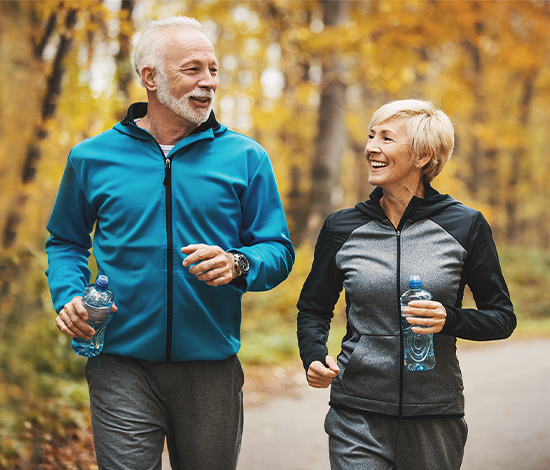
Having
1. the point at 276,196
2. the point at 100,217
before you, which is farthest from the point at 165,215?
the point at 276,196

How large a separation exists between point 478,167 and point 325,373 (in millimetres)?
25314

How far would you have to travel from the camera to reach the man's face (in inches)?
112

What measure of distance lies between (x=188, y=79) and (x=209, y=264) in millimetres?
919

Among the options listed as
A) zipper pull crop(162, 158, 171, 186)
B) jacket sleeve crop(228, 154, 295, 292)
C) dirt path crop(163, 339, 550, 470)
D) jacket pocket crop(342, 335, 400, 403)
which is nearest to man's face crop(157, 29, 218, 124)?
zipper pull crop(162, 158, 171, 186)

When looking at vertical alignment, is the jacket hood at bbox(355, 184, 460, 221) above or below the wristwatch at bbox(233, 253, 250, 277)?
above

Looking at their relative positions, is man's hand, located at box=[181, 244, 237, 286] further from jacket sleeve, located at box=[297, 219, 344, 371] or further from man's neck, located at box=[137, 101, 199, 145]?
man's neck, located at box=[137, 101, 199, 145]

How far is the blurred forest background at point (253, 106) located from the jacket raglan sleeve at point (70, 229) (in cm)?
154

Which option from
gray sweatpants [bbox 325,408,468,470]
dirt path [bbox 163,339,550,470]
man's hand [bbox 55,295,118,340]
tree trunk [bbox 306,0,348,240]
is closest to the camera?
man's hand [bbox 55,295,118,340]

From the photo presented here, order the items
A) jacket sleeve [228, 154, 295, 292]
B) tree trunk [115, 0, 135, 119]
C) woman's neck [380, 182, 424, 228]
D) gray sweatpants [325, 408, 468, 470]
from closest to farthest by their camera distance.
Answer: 1. gray sweatpants [325, 408, 468, 470]
2. jacket sleeve [228, 154, 295, 292]
3. woman's neck [380, 182, 424, 228]
4. tree trunk [115, 0, 135, 119]

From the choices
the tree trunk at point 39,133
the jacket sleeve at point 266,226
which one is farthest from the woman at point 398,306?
the tree trunk at point 39,133

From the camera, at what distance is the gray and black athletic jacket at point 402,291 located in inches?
103

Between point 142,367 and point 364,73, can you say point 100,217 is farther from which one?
point 364,73

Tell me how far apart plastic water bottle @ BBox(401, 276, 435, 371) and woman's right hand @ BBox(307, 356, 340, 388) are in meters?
0.30

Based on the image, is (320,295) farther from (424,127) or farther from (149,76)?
(149,76)
